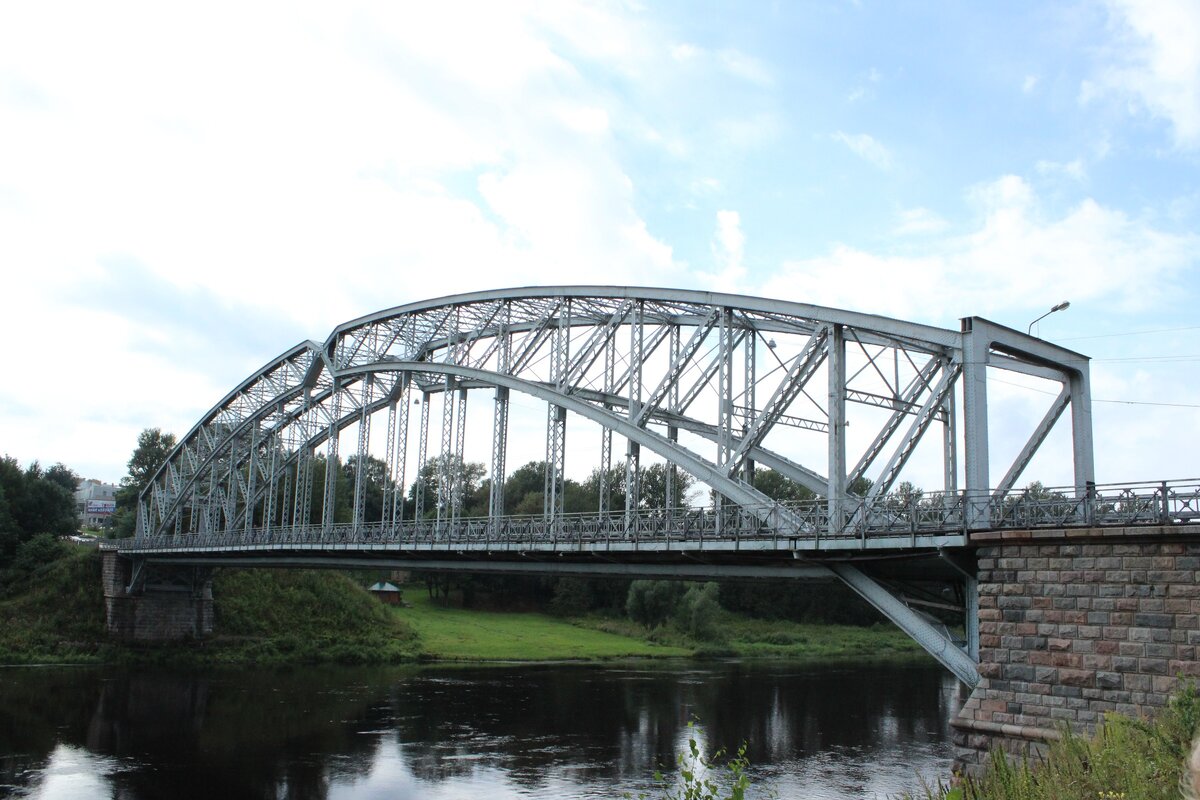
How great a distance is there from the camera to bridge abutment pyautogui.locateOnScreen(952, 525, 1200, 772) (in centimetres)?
1414

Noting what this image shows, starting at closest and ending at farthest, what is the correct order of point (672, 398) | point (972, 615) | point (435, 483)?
point (972, 615)
point (672, 398)
point (435, 483)

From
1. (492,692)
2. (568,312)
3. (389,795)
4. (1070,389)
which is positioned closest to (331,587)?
(492,692)

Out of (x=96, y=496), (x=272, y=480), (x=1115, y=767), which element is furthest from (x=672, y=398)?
(x=96, y=496)

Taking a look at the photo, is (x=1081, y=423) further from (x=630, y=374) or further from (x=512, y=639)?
(x=512, y=639)

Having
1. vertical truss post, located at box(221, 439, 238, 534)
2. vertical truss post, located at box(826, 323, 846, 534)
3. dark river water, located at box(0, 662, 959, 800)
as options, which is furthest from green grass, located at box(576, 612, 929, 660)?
vertical truss post, located at box(826, 323, 846, 534)

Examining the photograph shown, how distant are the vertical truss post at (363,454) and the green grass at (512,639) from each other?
13953 millimetres

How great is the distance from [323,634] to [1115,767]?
46.1m

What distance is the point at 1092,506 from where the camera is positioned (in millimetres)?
15516

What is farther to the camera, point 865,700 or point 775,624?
point 775,624

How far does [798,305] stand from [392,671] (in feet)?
96.2

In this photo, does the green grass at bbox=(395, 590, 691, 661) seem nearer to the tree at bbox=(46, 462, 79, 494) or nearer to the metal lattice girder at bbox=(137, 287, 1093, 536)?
the metal lattice girder at bbox=(137, 287, 1093, 536)

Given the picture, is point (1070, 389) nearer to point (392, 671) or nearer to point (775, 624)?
point (392, 671)

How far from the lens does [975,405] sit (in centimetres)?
1919

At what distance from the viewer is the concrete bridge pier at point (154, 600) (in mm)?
48844
